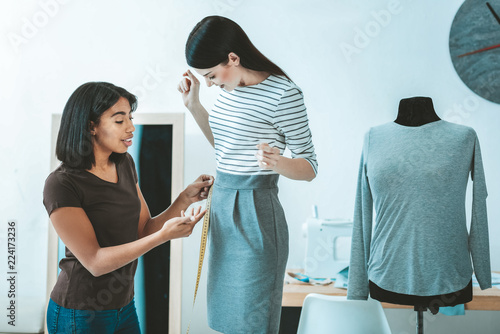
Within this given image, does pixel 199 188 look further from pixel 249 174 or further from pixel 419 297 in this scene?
pixel 419 297

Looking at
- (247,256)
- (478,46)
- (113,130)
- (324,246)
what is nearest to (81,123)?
(113,130)

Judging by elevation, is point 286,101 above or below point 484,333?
above

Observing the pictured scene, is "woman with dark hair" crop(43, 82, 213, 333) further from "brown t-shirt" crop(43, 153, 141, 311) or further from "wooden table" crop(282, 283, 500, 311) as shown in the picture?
"wooden table" crop(282, 283, 500, 311)

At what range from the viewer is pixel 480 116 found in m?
3.27

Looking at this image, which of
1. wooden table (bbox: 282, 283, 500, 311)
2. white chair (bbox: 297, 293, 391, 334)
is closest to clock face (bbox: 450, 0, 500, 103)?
wooden table (bbox: 282, 283, 500, 311)

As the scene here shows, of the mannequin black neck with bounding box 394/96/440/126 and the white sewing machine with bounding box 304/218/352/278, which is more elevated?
the mannequin black neck with bounding box 394/96/440/126

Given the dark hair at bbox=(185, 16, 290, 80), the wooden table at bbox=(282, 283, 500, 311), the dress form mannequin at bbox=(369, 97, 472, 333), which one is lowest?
the wooden table at bbox=(282, 283, 500, 311)

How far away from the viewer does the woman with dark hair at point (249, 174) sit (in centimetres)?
147

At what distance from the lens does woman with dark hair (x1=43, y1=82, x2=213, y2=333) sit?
1498 millimetres

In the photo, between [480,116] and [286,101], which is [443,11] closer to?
[480,116]

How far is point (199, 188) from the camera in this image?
6.06 feet

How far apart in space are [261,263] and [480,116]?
246cm

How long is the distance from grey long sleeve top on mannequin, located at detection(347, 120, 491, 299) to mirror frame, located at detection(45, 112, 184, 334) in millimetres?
1544

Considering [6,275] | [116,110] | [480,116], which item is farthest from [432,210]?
[6,275]
